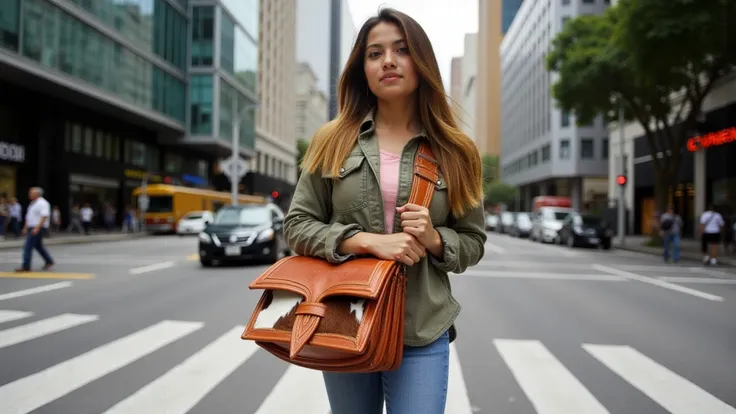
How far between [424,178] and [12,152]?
92.7ft

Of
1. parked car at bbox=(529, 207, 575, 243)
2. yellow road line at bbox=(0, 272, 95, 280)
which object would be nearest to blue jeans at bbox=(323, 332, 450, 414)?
yellow road line at bbox=(0, 272, 95, 280)

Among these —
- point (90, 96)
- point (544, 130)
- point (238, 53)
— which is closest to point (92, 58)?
point (90, 96)

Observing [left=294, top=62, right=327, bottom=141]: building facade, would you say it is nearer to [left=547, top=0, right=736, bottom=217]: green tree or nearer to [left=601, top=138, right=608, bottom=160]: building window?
[left=601, top=138, right=608, bottom=160]: building window

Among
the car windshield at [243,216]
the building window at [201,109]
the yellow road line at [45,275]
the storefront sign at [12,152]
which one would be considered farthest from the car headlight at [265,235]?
the building window at [201,109]

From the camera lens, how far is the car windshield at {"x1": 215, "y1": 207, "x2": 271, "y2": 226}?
1359cm

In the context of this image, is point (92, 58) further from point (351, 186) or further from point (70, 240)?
point (351, 186)

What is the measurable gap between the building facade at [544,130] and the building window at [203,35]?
2430cm

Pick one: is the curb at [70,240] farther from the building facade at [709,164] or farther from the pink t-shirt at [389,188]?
the building facade at [709,164]

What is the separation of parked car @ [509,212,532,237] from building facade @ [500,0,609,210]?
10220mm

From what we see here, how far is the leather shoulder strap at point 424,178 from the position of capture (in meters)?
1.76

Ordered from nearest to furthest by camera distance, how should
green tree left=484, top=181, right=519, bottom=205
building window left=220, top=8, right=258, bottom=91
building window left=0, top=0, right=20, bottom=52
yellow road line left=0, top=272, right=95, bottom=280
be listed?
1. yellow road line left=0, top=272, right=95, bottom=280
2. building window left=0, top=0, right=20, bottom=52
3. building window left=220, top=8, right=258, bottom=91
4. green tree left=484, top=181, right=519, bottom=205

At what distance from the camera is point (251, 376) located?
15.0 ft

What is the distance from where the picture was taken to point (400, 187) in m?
1.79

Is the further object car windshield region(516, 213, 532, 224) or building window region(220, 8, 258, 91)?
building window region(220, 8, 258, 91)
